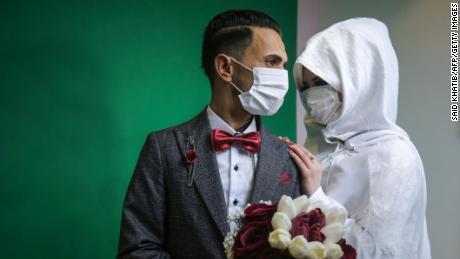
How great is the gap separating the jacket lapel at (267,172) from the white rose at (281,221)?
371mm

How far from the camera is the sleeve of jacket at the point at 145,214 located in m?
1.26

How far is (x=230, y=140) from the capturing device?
4.42ft

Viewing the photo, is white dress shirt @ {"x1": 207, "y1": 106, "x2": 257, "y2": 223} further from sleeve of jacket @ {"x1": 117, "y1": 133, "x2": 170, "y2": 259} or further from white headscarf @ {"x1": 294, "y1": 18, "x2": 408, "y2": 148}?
white headscarf @ {"x1": 294, "y1": 18, "x2": 408, "y2": 148}

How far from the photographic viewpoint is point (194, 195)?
129 cm

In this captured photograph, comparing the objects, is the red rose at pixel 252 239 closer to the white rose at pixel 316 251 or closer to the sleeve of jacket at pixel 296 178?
the white rose at pixel 316 251

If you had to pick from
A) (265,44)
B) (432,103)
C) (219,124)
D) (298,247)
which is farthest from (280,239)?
(432,103)

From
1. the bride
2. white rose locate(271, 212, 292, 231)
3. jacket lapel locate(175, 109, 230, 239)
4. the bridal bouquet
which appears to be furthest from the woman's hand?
white rose locate(271, 212, 292, 231)

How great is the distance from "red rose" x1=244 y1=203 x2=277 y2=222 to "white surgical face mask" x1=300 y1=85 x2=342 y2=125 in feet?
2.47

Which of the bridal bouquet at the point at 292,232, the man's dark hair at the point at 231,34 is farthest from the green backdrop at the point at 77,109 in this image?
the bridal bouquet at the point at 292,232

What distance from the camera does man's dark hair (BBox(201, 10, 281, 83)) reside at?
56.8 inches

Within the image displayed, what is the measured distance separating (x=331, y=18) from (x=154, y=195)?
1844mm

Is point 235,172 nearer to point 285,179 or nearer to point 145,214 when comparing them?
point 285,179

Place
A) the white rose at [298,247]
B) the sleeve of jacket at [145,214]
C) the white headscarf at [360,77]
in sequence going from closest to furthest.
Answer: the white rose at [298,247], the sleeve of jacket at [145,214], the white headscarf at [360,77]

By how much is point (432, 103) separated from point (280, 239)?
1.64 metres
